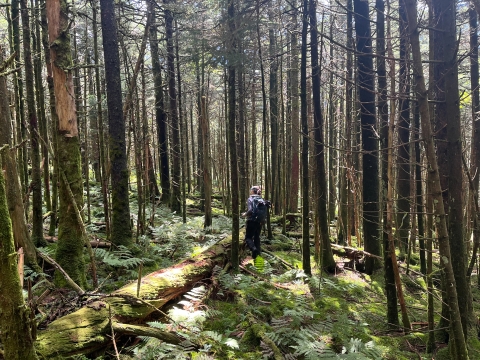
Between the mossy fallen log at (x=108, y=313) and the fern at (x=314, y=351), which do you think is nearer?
the mossy fallen log at (x=108, y=313)

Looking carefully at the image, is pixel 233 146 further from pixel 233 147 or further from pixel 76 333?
pixel 76 333

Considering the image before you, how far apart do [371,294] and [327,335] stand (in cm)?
278

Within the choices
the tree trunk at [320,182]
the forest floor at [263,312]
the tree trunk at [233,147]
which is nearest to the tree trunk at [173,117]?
the forest floor at [263,312]

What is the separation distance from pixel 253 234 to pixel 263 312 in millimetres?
3237

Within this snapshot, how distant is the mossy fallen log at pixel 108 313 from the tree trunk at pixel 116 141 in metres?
2.17

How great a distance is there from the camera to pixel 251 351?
3877 millimetres

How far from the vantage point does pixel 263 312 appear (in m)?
4.99

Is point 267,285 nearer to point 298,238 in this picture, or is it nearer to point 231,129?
point 231,129

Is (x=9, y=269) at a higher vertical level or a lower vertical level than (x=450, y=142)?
lower

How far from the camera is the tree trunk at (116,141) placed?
22.7 feet

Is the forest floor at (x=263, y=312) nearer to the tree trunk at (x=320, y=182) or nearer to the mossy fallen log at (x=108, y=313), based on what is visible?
the mossy fallen log at (x=108, y=313)

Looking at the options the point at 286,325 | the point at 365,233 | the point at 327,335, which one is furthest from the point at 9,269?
the point at 365,233

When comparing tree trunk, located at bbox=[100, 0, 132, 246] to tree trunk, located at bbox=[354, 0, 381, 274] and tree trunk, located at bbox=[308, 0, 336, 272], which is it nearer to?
tree trunk, located at bbox=[308, 0, 336, 272]

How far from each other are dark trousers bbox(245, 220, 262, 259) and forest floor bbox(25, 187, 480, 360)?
366 millimetres
